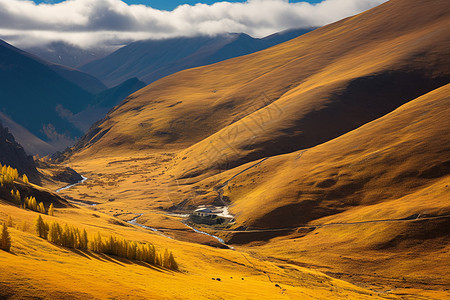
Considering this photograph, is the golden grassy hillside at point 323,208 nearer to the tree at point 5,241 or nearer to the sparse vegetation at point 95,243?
the sparse vegetation at point 95,243

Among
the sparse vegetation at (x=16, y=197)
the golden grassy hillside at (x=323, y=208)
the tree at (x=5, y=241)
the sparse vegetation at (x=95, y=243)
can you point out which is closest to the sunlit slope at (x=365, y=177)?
the golden grassy hillside at (x=323, y=208)

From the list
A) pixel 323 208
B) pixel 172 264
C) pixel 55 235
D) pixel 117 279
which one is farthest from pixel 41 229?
pixel 323 208

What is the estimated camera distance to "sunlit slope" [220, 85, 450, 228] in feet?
371

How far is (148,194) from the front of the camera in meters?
179

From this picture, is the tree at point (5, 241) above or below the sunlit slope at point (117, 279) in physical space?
above

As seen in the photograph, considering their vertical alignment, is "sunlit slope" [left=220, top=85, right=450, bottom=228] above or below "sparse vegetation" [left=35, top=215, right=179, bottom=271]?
below

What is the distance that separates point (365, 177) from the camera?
12650 centimetres

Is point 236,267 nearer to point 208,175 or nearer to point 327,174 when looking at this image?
point 327,174

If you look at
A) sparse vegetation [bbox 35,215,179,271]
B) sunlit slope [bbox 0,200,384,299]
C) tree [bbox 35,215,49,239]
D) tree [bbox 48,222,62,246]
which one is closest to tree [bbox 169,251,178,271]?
sparse vegetation [bbox 35,215,179,271]

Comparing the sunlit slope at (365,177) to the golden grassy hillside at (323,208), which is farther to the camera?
the sunlit slope at (365,177)

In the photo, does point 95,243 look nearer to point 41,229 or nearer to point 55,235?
point 55,235

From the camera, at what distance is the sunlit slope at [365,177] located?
371ft

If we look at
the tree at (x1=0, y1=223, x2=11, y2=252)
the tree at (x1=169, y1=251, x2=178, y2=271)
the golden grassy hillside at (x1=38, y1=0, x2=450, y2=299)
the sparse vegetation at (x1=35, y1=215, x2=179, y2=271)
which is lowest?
the golden grassy hillside at (x1=38, y1=0, x2=450, y2=299)

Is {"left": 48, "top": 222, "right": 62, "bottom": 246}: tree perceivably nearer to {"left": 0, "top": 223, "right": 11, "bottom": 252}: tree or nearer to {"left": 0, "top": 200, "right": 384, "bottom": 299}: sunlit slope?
{"left": 0, "top": 200, "right": 384, "bottom": 299}: sunlit slope
